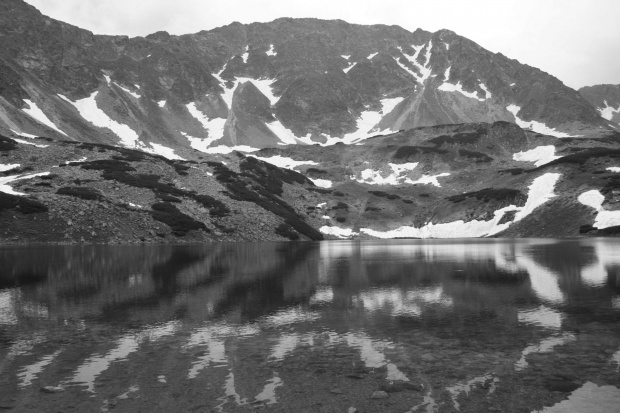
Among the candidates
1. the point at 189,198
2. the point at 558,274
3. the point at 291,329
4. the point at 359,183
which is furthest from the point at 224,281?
the point at 359,183

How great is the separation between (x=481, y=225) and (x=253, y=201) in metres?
62.5

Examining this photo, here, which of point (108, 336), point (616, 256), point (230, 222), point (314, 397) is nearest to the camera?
point (314, 397)

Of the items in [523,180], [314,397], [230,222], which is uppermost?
[523,180]

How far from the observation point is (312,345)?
56.2ft

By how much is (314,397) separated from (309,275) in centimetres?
2698

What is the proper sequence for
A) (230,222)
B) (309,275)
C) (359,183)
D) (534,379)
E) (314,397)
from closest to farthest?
1. (314,397)
2. (534,379)
3. (309,275)
4. (230,222)
5. (359,183)

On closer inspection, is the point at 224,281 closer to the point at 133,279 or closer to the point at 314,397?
the point at 133,279

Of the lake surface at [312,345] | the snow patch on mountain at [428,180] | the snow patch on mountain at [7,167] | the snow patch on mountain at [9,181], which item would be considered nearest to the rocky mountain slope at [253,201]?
the snow patch on mountain at [7,167]

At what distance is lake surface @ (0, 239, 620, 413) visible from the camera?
1195cm

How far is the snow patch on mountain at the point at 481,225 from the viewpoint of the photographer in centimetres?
12381

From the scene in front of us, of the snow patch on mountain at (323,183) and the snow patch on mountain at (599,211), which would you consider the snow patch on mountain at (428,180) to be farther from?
the snow patch on mountain at (599,211)

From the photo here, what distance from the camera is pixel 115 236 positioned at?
8225cm

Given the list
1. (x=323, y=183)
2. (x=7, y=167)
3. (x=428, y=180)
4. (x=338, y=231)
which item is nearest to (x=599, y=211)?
(x=338, y=231)

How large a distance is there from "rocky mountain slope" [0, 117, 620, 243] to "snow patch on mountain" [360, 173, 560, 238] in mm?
368
